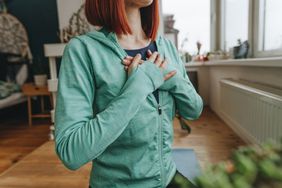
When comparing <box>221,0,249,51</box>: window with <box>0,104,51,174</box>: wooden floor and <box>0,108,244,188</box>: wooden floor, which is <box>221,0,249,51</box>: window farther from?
<box>0,104,51,174</box>: wooden floor

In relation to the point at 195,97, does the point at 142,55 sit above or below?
above

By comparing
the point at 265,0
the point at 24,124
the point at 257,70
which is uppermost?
the point at 265,0

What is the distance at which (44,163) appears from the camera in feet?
8.17

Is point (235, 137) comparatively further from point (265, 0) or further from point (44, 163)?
point (44, 163)

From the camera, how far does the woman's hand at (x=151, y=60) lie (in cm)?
73

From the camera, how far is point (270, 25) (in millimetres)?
2521

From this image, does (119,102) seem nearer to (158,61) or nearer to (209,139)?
(158,61)

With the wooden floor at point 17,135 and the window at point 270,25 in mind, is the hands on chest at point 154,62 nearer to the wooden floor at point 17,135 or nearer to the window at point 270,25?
the window at point 270,25

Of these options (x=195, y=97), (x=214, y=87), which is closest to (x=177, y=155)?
(x=195, y=97)

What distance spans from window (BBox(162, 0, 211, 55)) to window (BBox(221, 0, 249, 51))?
21.3 inches

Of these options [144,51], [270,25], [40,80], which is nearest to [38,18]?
[40,80]

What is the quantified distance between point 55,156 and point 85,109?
2.13 meters

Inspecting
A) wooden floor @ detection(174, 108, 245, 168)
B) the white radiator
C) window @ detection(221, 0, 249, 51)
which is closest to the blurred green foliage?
the white radiator

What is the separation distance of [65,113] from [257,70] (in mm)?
2230
